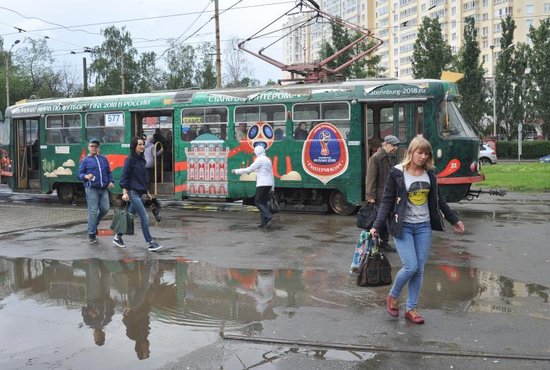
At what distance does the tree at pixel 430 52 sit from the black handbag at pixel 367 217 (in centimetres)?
3430

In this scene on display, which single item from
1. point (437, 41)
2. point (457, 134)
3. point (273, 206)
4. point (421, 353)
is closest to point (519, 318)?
point (421, 353)

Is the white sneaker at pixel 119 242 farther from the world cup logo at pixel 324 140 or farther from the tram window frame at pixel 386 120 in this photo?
the tram window frame at pixel 386 120

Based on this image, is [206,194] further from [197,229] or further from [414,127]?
[414,127]

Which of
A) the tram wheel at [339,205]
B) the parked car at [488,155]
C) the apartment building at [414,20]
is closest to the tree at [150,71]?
the apartment building at [414,20]

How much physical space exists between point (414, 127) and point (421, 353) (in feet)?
28.6

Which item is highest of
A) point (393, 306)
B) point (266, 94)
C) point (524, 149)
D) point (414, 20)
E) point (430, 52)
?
point (414, 20)

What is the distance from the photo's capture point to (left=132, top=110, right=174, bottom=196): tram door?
1653 cm

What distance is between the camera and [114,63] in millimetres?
76125

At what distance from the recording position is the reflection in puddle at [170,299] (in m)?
5.56

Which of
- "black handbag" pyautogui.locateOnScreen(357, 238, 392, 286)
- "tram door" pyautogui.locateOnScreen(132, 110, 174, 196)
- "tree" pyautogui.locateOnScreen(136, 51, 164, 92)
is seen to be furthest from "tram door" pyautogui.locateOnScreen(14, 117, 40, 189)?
"tree" pyautogui.locateOnScreen(136, 51, 164, 92)

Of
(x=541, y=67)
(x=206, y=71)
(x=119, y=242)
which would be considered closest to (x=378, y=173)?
(x=119, y=242)

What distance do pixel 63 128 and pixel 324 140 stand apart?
26.8 feet

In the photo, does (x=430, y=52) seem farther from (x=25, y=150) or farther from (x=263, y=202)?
(x=263, y=202)

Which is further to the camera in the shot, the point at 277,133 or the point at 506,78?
the point at 506,78
